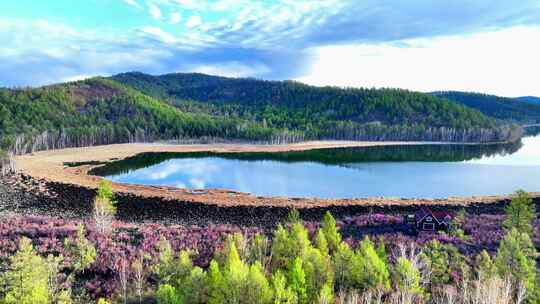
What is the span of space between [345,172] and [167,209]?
159 feet

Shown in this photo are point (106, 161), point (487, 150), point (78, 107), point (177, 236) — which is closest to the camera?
point (177, 236)

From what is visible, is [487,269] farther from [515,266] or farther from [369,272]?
[369,272]

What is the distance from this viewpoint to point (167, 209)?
58906 millimetres

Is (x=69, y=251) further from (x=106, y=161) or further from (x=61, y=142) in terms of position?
(x=61, y=142)

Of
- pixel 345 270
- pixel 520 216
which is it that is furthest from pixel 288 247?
pixel 520 216

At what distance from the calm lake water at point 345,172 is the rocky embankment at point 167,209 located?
35.0 feet

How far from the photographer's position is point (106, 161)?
104625 mm

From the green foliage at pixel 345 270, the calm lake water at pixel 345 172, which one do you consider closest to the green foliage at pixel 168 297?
the green foliage at pixel 345 270

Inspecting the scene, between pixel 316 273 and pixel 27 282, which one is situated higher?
pixel 27 282

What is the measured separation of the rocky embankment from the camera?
54.5 meters

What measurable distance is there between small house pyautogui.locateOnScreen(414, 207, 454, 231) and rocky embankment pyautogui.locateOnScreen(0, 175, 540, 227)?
15.7 metres

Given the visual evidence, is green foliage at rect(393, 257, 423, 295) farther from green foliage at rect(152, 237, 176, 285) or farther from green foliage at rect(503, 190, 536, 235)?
green foliage at rect(503, 190, 536, 235)

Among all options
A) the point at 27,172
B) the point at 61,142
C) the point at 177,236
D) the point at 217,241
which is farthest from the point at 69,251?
the point at 61,142

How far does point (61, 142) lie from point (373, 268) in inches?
5250
